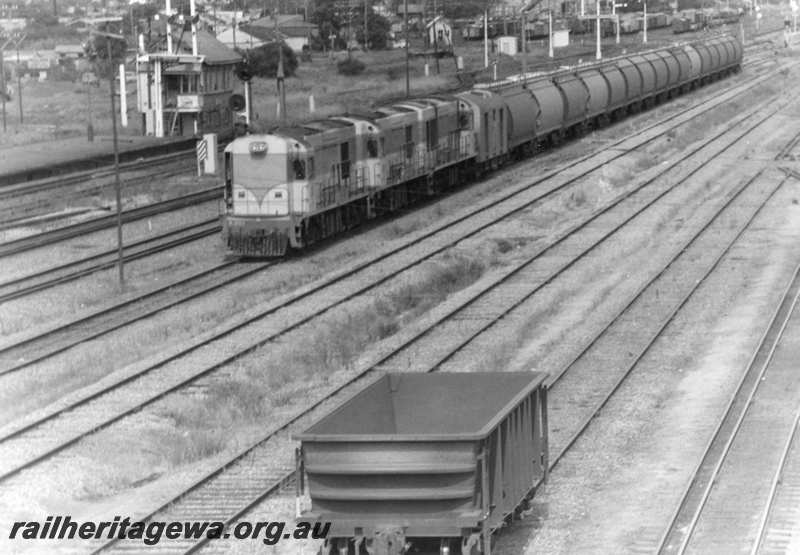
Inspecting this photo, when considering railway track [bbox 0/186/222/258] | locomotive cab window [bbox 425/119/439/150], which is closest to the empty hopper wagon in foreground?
railway track [bbox 0/186/222/258]

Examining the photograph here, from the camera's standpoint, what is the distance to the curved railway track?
778 inches

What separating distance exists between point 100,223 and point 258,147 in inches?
301

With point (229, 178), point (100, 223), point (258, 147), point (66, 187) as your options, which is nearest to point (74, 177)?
point (66, 187)

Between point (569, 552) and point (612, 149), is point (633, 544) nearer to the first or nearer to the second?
point (569, 552)

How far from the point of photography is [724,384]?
22078 mm

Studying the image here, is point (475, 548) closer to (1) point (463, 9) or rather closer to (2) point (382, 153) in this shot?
(2) point (382, 153)

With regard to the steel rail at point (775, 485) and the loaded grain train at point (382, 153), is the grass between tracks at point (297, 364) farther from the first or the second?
the steel rail at point (775, 485)

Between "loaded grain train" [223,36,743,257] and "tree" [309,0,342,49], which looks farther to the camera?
"tree" [309,0,342,49]

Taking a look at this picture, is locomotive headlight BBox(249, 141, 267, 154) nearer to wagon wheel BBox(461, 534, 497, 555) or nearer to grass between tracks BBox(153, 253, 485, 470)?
grass between tracks BBox(153, 253, 485, 470)

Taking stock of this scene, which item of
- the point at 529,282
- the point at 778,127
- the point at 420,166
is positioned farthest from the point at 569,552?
the point at 778,127

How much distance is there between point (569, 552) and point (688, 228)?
2489 centimetres

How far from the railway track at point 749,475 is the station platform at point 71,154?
33560 millimetres

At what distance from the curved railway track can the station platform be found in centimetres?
2004

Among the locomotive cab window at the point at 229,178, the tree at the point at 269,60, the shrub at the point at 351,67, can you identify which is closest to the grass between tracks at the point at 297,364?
the locomotive cab window at the point at 229,178
